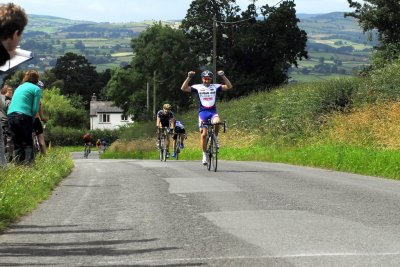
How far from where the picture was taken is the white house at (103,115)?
16494cm

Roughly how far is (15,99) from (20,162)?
1.05 meters

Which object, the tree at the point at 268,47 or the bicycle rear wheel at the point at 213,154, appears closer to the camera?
the bicycle rear wheel at the point at 213,154

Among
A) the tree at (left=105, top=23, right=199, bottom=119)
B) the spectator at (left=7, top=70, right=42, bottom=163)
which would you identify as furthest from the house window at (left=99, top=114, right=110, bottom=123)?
the spectator at (left=7, top=70, right=42, bottom=163)

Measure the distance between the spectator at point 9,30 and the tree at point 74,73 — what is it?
151601 millimetres

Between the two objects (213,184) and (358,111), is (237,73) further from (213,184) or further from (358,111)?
(213,184)

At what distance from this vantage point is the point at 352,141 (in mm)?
25469

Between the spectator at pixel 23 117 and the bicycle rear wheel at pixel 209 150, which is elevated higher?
the spectator at pixel 23 117

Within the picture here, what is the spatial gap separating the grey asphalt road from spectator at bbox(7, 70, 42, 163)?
91cm

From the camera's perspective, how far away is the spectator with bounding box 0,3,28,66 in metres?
6.52

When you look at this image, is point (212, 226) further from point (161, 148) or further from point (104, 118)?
point (104, 118)

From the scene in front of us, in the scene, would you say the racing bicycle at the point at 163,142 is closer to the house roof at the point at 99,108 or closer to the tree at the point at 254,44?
the tree at the point at 254,44

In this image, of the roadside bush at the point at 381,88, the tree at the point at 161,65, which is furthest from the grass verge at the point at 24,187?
the tree at the point at 161,65

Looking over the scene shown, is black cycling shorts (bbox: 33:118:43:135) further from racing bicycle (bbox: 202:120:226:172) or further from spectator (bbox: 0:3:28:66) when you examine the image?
spectator (bbox: 0:3:28:66)

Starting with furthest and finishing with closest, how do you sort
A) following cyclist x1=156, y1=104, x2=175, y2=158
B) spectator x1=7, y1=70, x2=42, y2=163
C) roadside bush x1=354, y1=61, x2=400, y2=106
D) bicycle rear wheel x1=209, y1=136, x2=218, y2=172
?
roadside bush x1=354, y1=61, x2=400, y2=106, following cyclist x1=156, y1=104, x2=175, y2=158, bicycle rear wheel x1=209, y1=136, x2=218, y2=172, spectator x1=7, y1=70, x2=42, y2=163
